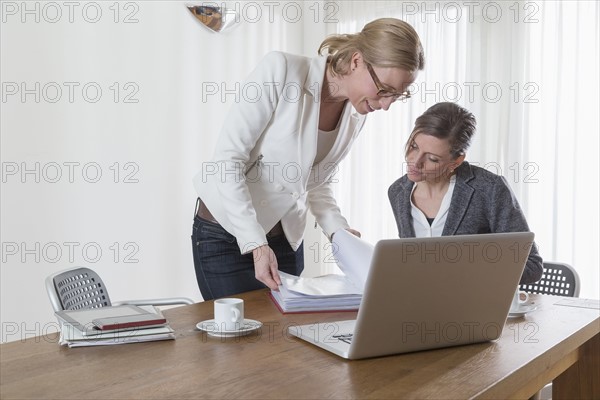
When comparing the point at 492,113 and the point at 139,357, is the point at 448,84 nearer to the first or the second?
the point at 492,113

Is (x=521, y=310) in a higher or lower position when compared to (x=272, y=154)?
lower

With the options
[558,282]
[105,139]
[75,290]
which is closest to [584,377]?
[558,282]

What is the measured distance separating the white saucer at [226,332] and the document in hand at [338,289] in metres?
0.17

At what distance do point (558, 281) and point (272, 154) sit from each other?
1068 millimetres

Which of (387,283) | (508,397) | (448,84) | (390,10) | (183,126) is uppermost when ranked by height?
(390,10)

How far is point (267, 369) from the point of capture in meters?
1.17

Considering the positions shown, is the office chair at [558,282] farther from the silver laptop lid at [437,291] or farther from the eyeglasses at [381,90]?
the silver laptop lid at [437,291]

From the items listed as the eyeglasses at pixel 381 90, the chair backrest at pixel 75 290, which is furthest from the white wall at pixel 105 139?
the eyeglasses at pixel 381 90

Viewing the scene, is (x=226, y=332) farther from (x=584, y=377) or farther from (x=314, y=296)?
(x=584, y=377)

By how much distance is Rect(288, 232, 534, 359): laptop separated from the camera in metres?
1.21

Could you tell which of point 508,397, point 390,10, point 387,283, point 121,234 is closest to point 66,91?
point 121,234

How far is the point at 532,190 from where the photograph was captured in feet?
12.1

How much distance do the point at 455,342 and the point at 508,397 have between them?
19 cm

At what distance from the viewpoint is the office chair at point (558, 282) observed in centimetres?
221
